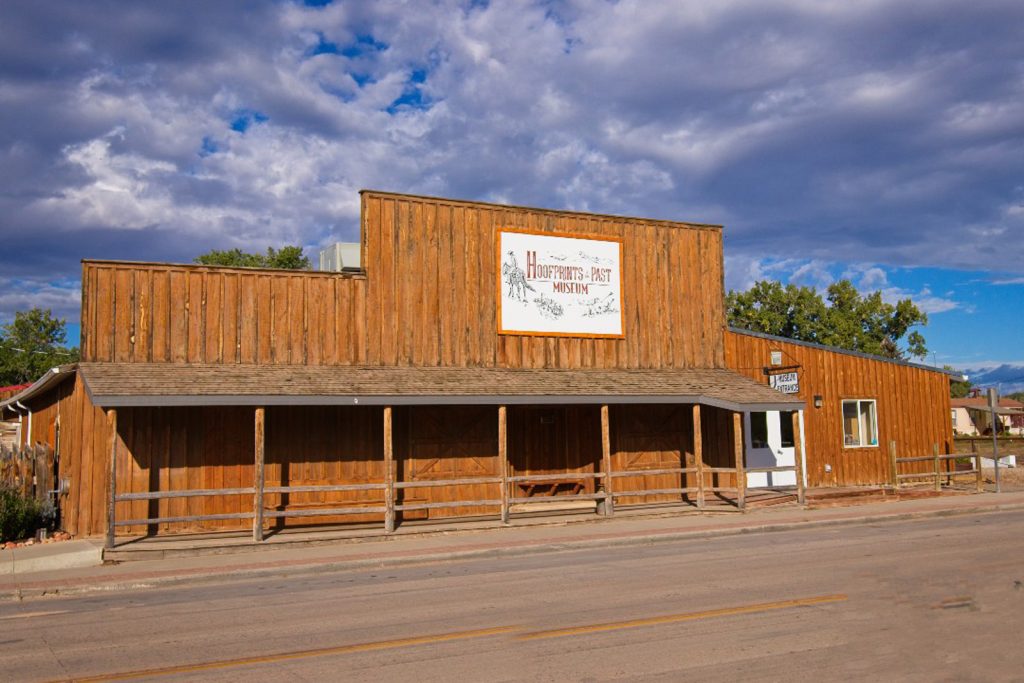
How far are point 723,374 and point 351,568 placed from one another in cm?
1175

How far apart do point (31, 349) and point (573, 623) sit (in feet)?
239

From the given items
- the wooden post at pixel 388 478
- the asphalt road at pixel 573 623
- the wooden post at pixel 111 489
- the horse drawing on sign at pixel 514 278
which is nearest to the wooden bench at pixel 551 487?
the horse drawing on sign at pixel 514 278

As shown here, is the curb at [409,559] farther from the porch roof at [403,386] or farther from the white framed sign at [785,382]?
the white framed sign at [785,382]

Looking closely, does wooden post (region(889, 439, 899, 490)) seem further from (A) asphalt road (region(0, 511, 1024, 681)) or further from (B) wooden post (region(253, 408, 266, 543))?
(B) wooden post (region(253, 408, 266, 543))

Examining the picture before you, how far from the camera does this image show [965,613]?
28.6 feet

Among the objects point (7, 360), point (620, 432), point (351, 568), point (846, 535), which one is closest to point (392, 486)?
point (351, 568)

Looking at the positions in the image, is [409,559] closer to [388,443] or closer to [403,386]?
[388,443]

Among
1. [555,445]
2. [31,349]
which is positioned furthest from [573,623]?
[31,349]

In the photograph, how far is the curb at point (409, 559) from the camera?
12125 mm

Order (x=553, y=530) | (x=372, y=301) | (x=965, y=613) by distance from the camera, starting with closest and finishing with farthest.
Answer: (x=965, y=613) < (x=553, y=530) < (x=372, y=301)

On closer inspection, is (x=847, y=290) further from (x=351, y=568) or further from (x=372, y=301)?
(x=351, y=568)

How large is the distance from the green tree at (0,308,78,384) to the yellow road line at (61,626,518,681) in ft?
195

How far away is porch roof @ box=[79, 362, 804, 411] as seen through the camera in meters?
15.3

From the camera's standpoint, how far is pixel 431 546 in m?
15.4
